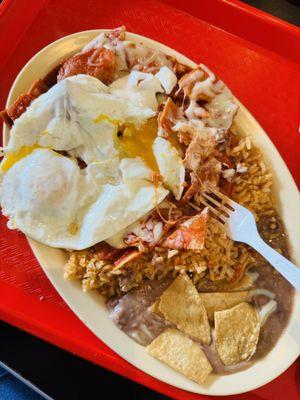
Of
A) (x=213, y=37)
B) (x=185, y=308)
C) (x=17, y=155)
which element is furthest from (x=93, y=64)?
(x=185, y=308)

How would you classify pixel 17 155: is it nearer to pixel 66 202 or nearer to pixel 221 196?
pixel 66 202

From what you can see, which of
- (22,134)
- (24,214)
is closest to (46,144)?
(22,134)

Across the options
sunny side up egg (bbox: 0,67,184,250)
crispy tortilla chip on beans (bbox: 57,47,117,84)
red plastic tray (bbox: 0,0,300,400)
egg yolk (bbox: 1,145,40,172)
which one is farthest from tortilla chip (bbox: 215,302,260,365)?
crispy tortilla chip on beans (bbox: 57,47,117,84)

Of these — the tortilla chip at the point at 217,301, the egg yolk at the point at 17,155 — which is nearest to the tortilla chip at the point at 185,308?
the tortilla chip at the point at 217,301

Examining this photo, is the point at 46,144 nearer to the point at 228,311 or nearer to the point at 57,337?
the point at 57,337

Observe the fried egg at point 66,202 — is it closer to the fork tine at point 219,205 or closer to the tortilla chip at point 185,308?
the fork tine at point 219,205

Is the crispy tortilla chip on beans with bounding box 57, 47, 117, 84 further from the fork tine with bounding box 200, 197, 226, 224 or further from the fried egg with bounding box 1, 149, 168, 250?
the fork tine with bounding box 200, 197, 226, 224
